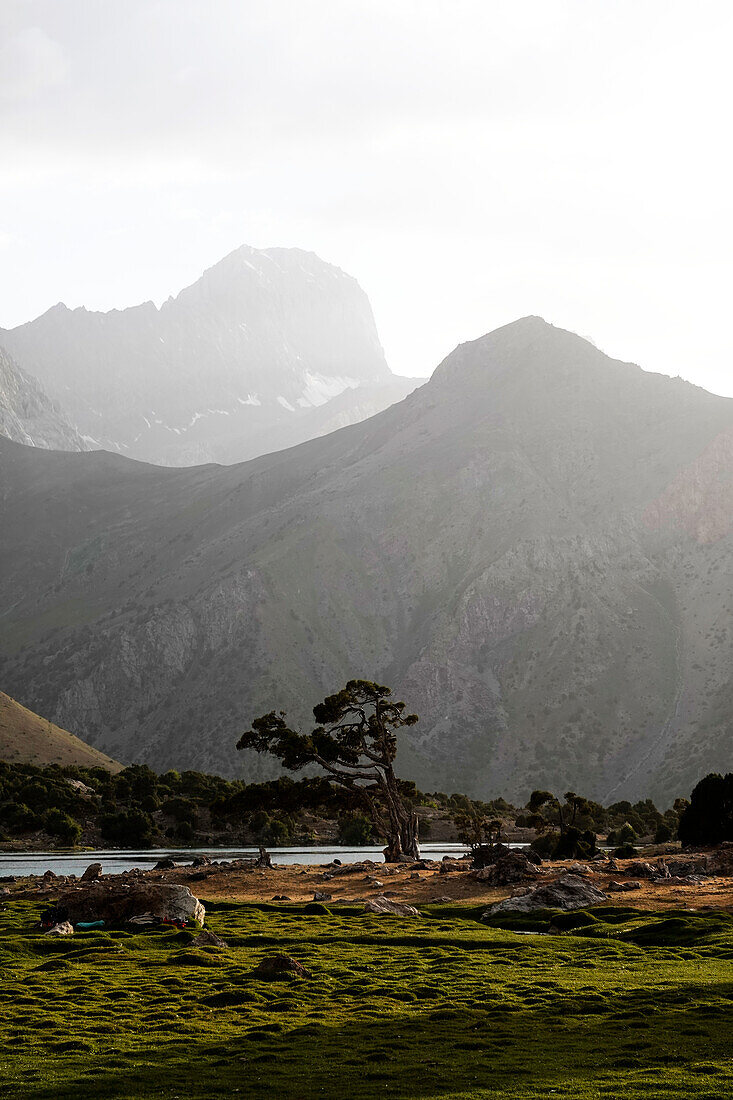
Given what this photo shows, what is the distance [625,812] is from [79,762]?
78811 mm

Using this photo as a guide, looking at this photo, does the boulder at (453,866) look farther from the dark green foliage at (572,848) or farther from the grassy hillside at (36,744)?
the grassy hillside at (36,744)

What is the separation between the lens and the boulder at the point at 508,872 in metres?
54.9

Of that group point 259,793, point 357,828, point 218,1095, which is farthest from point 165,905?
point 357,828

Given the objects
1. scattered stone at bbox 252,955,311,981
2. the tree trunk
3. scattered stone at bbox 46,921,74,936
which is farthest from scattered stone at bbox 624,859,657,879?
scattered stone at bbox 46,921,74,936

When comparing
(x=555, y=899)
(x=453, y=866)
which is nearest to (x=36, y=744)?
(x=453, y=866)

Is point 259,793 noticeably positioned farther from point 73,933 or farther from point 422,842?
point 422,842

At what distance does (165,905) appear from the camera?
4084 centimetres

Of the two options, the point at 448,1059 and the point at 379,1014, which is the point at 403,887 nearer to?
the point at 379,1014

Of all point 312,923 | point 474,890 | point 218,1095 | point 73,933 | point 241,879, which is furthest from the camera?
point 241,879

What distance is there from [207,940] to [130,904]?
627cm

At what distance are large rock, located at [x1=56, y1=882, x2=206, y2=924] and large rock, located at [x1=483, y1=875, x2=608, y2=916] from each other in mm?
12980

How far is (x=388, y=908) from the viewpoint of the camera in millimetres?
46188

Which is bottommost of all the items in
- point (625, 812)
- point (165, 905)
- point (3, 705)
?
point (625, 812)

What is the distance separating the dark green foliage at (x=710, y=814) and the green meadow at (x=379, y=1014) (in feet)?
→ 115
